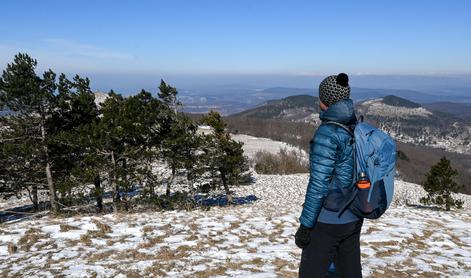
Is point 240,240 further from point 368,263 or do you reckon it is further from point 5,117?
point 5,117

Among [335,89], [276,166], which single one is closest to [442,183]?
[335,89]

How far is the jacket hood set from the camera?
3.91 m

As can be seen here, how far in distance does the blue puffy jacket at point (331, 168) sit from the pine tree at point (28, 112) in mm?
15505

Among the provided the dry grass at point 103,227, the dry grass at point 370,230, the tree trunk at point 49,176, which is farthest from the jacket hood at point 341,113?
the tree trunk at point 49,176

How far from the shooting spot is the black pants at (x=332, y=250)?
13.3 ft

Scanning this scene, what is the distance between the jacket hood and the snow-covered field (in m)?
3.95

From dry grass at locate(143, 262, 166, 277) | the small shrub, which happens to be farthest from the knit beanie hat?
the small shrub

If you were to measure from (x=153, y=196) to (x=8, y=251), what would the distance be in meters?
9.87

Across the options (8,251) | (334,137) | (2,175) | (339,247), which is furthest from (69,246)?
(2,175)

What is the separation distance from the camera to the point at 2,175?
1842cm

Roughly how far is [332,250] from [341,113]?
5.18 feet

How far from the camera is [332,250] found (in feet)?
13.6

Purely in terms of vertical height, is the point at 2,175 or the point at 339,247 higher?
the point at 339,247

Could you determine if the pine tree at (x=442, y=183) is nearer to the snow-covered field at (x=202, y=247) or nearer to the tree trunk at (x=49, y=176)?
the snow-covered field at (x=202, y=247)
